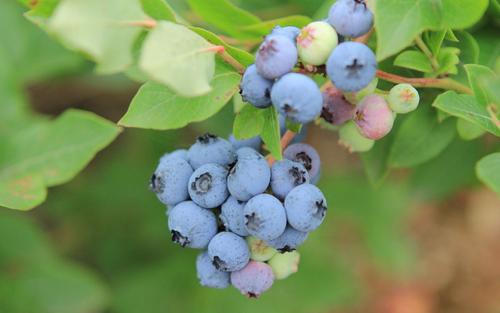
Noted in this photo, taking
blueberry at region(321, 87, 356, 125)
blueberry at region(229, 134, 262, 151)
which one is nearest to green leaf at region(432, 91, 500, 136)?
blueberry at region(321, 87, 356, 125)

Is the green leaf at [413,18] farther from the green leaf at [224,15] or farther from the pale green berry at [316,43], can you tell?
the green leaf at [224,15]

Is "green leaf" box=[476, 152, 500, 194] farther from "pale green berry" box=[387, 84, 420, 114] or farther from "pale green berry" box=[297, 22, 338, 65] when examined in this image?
"pale green berry" box=[297, 22, 338, 65]

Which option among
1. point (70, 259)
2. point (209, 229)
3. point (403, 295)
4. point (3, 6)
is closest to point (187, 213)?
point (209, 229)

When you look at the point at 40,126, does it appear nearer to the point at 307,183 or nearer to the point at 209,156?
the point at 209,156

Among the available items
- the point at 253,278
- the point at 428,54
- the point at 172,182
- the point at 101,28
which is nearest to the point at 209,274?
the point at 253,278

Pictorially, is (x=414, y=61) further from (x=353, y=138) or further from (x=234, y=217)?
(x=234, y=217)

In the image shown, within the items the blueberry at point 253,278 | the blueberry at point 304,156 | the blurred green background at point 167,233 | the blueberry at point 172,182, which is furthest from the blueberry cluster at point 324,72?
the blurred green background at point 167,233
